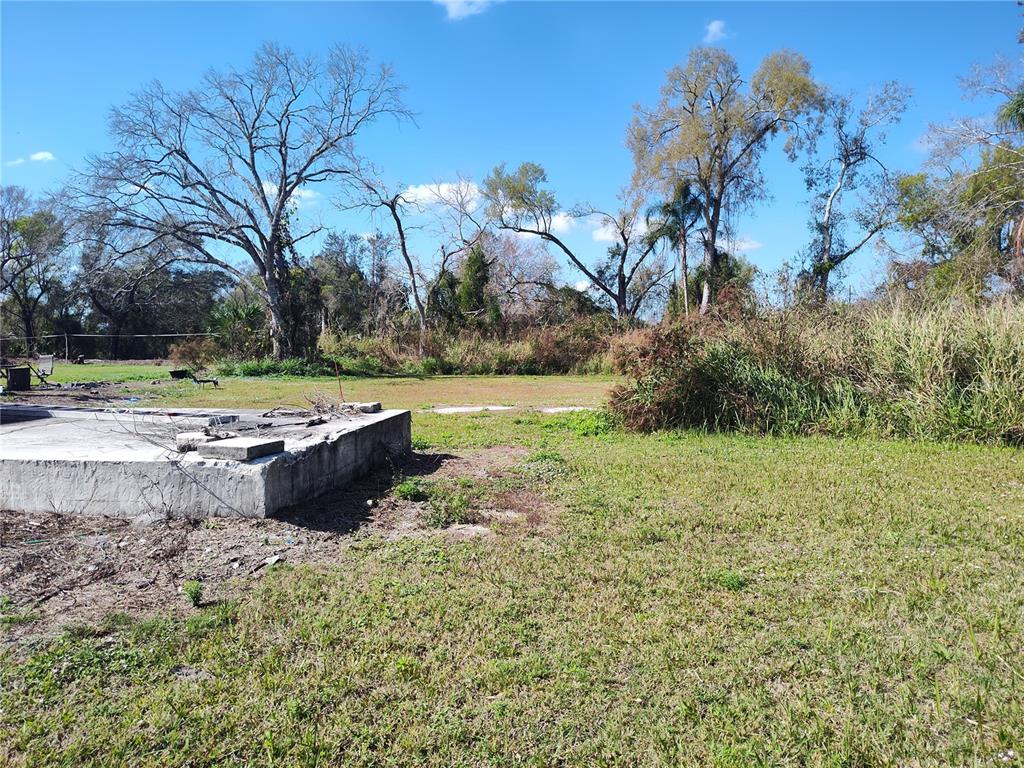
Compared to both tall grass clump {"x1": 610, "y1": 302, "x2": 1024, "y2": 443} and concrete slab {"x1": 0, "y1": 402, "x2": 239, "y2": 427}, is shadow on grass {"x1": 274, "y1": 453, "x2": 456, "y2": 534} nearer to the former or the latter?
concrete slab {"x1": 0, "y1": 402, "x2": 239, "y2": 427}

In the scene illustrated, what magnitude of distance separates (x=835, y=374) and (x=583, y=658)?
7862 mm

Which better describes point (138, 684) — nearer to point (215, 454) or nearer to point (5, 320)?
point (215, 454)

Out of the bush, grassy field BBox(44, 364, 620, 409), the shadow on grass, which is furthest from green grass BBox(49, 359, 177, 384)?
the shadow on grass

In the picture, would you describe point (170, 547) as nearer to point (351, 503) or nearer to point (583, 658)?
point (351, 503)

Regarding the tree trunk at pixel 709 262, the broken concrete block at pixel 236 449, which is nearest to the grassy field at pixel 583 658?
the broken concrete block at pixel 236 449

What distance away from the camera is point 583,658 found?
2.88 m

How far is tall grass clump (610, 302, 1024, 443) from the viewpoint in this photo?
27.4ft

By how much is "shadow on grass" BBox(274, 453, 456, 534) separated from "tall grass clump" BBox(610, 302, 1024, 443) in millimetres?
3935

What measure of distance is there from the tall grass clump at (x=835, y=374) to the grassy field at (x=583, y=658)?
4.00 metres

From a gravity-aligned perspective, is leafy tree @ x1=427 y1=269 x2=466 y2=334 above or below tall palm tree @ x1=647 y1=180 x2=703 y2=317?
below

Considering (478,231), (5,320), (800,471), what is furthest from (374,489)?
(5,320)

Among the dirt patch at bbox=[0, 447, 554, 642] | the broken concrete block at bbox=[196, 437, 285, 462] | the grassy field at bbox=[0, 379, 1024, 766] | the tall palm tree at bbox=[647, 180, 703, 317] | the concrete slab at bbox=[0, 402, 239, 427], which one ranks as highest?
the tall palm tree at bbox=[647, 180, 703, 317]

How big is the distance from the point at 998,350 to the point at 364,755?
9.09m

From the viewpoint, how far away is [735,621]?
321 centimetres
